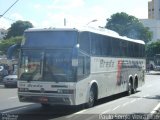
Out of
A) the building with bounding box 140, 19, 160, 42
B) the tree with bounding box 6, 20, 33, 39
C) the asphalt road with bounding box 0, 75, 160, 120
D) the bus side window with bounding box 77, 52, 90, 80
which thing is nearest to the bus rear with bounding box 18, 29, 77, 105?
the bus side window with bounding box 77, 52, 90, 80

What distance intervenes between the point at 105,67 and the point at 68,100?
15.0ft

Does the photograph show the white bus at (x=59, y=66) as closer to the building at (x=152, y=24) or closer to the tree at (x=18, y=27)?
the tree at (x=18, y=27)

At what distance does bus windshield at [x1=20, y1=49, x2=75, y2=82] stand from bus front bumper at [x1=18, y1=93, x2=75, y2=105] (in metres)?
0.56

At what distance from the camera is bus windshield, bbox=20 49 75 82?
14523 millimetres

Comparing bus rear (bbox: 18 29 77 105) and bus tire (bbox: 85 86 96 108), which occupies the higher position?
bus rear (bbox: 18 29 77 105)

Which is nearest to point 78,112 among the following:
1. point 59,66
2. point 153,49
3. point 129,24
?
point 59,66

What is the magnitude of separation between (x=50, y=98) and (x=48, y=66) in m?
1.12

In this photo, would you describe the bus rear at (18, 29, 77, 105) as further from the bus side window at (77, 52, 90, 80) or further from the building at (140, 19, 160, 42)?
the building at (140, 19, 160, 42)

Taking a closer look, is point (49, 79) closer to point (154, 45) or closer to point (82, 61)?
point (82, 61)

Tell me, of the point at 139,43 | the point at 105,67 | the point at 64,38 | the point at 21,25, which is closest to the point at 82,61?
the point at 64,38

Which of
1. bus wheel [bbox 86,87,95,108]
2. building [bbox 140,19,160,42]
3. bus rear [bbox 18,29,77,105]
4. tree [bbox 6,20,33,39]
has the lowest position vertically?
bus wheel [bbox 86,87,95,108]

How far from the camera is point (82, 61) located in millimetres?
15258

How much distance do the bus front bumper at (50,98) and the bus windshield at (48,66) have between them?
56 cm

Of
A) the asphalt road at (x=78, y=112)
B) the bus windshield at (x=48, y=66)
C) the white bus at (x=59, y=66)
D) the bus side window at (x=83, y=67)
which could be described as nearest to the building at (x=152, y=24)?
the asphalt road at (x=78, y=112)
